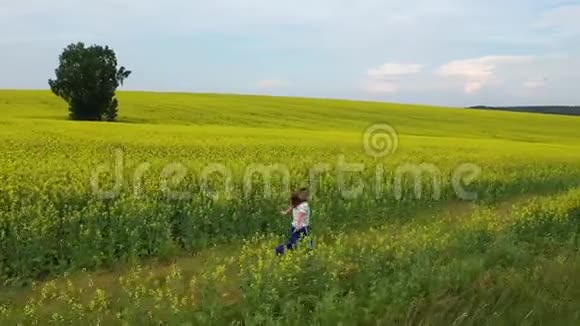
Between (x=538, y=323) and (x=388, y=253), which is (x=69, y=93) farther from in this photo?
(x=538, y=323)

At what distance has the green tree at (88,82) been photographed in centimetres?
5225

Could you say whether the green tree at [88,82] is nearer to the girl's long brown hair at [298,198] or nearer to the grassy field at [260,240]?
the grassy field at [260,240]

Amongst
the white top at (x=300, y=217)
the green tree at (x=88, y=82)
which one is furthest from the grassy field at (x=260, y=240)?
the green tree at (x=88, y=82)

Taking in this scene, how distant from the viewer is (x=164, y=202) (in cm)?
1273

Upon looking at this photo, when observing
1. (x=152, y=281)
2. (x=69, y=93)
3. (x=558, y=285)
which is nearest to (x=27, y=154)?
(x=152, y=281)

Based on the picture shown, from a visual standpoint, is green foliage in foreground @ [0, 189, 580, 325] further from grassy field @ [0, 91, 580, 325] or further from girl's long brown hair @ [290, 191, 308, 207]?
girl's long brown hair @ [290, 191, 308, 207]

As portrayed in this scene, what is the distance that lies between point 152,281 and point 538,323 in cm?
505

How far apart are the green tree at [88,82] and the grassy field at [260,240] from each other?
29301mm

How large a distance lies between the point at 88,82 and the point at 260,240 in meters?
45.8

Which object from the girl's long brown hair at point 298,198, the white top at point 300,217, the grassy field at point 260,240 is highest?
the girl's long brown hair at point 298,198

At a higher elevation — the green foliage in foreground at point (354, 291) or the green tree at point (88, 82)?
the green tree at point (88, 82)

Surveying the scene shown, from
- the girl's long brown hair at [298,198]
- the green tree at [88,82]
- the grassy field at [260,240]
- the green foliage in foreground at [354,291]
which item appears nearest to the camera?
the green foliage in foreground at [354,291]

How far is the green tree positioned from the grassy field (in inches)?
1154

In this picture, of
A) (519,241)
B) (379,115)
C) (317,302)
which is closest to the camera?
(317,302)
